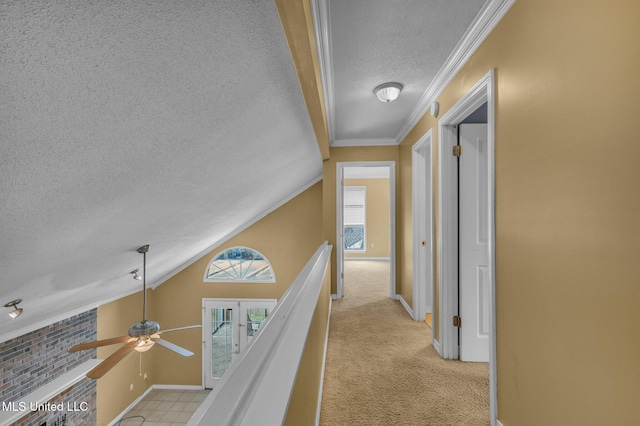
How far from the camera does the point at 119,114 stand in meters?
1.00

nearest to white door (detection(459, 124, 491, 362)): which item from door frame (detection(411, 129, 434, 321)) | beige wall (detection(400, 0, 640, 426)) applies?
beige wall (detection(400, 0, 640, 426))

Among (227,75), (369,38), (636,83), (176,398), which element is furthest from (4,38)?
(176,398)

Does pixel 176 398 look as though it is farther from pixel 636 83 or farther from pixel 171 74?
pixel 636 83

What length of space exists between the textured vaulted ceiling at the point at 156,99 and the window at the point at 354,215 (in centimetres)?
536

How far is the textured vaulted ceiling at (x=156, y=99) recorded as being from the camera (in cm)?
A: 75

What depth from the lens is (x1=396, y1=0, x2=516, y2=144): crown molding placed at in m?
1.48

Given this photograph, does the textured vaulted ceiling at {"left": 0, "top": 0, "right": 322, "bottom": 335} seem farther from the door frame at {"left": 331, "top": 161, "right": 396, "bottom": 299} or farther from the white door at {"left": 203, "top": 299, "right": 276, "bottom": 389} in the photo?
the white door at {"left": 203, "top": 299, "right": 276, "bottom": 389}

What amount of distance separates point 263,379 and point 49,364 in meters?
4.54

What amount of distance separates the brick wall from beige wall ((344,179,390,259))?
5.70 m

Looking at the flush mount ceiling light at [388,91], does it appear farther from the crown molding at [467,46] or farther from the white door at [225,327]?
the white door at [225,327]

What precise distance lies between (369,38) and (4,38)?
1.67 metres

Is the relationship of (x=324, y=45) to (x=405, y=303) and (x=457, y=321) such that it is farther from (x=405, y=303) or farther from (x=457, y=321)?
(x=405, y=303)

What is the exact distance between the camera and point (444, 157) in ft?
7.60

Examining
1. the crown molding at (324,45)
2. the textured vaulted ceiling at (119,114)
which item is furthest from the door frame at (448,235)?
the textured vaulted ceiling at (119,114)
